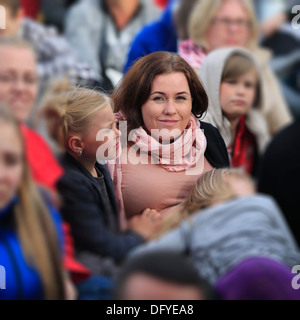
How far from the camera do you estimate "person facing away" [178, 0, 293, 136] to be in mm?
2189

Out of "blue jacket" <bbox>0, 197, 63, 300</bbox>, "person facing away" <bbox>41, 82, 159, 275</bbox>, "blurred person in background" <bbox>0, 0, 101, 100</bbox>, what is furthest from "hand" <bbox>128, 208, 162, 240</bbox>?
"blurred person in background" <bbox>0, 0, 101, 100</bbox>

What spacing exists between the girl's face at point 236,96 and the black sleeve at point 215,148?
10 centimetres

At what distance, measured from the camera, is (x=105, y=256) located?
1.67 metres

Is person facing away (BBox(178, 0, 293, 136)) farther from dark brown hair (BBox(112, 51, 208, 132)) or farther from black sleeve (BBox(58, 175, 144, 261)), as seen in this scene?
black sleeve (BBox(58, 175, 144, 261))

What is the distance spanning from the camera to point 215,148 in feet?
6.42

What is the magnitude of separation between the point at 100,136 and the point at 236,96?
443 mm

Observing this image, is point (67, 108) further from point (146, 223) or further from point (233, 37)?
point (233, 37)

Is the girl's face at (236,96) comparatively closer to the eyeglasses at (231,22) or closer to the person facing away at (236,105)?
the person facing away at (236,105)

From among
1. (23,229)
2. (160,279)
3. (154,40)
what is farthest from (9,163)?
(154,40)

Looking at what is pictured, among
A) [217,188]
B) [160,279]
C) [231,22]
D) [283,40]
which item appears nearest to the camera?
[160,279]

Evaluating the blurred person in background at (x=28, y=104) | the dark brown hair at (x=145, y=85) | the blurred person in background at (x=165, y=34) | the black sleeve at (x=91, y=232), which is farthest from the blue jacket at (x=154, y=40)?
the black sleeve at (x=91, y=232)

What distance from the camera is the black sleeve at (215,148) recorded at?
1930mm

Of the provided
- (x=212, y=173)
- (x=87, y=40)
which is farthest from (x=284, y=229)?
(x=87, y=40)
